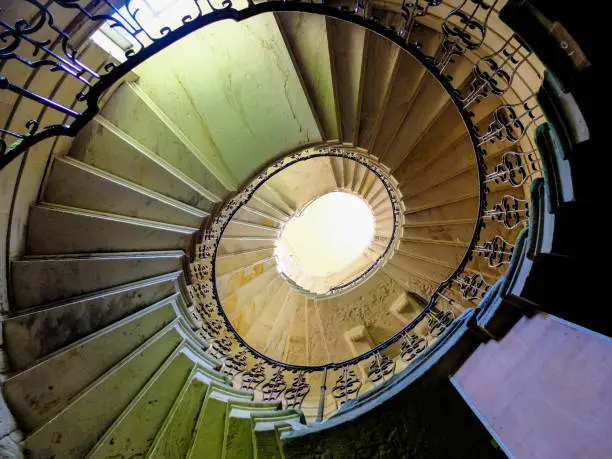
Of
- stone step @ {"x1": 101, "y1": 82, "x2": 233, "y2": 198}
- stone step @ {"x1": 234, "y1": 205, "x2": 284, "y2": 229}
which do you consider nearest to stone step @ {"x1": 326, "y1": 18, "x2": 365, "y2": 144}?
stone step @ {"x1": 101, "y1": 82, "x2": 233, "y2": 198}

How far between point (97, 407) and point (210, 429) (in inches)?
49.6

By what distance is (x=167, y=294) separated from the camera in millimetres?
4473

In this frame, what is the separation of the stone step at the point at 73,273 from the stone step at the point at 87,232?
0.30ft

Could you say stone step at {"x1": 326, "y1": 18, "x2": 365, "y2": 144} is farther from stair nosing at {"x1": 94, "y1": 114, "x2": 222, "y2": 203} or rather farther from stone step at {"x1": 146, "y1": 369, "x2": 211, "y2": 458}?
stone step at {"x1": 146, "y1": 369, "x2": 211, "y2": 458}

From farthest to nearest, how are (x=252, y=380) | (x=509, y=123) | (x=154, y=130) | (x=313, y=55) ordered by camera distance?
(x=252, y=380) → (x=313, y=55) → (x=154, y=130) → (x=509, y=123)

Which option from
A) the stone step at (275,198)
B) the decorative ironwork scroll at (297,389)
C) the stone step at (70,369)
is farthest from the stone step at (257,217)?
the stone step at (70,369)

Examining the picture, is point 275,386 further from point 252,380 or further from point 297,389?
point 252,380

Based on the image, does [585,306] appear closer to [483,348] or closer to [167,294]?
[483,348]

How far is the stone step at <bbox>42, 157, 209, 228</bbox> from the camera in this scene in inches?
124

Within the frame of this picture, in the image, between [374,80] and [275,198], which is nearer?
[374,80]

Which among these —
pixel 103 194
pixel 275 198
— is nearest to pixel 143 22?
pixel 103 194

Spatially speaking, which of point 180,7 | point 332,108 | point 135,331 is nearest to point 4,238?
point 135,331

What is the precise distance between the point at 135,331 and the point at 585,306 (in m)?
4.07

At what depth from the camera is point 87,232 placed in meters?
3.44
